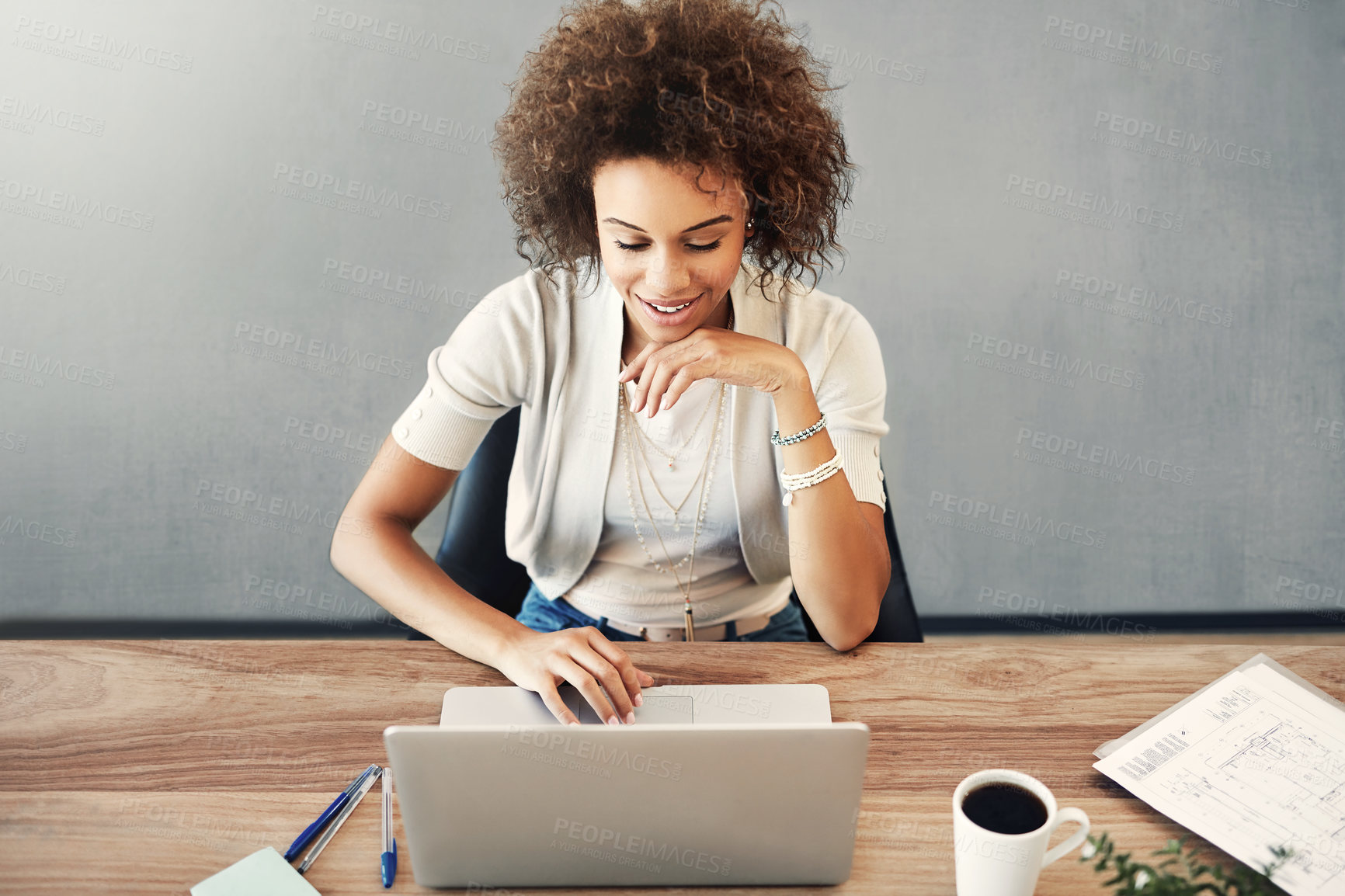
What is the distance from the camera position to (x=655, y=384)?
1.19m

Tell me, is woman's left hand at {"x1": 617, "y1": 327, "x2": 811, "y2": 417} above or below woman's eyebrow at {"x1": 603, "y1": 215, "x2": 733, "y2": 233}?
below

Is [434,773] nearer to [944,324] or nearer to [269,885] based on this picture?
[269,885]

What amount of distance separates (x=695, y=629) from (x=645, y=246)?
26.0 inches

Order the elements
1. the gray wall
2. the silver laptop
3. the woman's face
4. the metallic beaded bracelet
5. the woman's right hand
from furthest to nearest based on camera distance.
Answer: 1. the gray wall
2. the metallic beaded bracelet
3. the woman's face
4. the woman's right hand
5. the silver laptop

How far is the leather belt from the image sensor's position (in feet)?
4.89

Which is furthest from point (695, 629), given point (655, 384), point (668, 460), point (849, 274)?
point (849, 274)

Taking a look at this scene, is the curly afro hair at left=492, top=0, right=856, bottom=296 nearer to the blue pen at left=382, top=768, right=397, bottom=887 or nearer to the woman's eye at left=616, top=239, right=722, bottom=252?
the woman's eye at left=616, top=239, right=722, bottom=252

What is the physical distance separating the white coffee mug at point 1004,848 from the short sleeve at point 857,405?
600 mm

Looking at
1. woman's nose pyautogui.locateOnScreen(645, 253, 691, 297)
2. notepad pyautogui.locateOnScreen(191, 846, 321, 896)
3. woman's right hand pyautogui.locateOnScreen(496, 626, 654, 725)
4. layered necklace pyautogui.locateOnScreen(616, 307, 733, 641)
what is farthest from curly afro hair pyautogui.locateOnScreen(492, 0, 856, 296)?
notepad pyautogui.locateOnScreen(191, 846, 321, 896)

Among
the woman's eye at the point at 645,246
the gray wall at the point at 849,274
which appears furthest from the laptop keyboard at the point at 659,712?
the gray wall at the point at 849,274

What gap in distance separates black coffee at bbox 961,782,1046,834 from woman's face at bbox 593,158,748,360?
26.3 inches

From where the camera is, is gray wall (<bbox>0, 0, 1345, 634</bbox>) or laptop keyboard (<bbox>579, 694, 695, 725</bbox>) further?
gray wall (<bbox>0, 0, 1345, 634</bbox>)

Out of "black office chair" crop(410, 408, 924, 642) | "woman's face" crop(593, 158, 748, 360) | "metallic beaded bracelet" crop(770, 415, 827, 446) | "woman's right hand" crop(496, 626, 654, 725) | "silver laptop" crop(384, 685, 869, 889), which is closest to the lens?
"silver laptop" crop(384, 685, 869, 889)

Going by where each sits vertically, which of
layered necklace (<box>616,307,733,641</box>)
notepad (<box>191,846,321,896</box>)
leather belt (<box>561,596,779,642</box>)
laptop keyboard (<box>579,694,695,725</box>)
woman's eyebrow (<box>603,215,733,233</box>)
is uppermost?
woman's eyebrow (<box>603,215,733,233</box>)
